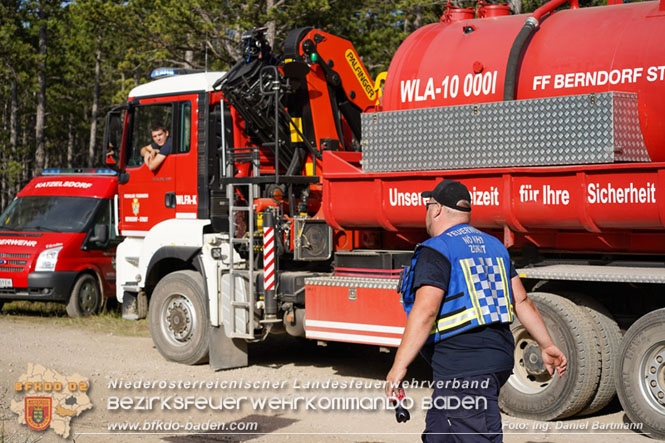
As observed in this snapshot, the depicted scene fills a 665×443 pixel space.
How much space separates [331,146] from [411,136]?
5.75 feet

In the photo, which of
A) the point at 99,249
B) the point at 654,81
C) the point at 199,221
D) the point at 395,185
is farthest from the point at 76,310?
the point at 654,81

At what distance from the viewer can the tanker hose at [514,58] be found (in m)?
8.01

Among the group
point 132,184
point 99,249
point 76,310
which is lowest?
point 76,310

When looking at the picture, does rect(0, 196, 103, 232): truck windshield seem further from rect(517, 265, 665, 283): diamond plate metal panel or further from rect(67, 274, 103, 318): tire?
rect(517, 265, 665, 283): diamond plate metal panel

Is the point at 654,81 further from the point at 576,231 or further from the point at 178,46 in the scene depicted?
the point at 178,46

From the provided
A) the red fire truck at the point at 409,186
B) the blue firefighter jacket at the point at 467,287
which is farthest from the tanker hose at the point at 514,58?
the blue firefighter jacket at the point at 467,287

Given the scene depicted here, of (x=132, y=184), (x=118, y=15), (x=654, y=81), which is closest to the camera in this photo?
(x=654, y=81)

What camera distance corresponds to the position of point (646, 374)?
272 inches

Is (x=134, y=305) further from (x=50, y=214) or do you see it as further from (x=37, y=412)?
(x=50, y=214)

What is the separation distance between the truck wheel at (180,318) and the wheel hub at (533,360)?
4.02 m

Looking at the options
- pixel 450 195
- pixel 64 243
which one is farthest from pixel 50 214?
pixel 450 195

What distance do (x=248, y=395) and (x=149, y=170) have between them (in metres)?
3.53

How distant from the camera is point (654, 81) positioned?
287 inches

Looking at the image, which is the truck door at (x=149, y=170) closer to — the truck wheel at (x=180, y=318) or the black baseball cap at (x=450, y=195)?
the truck wheel at (x=180, y=318)
